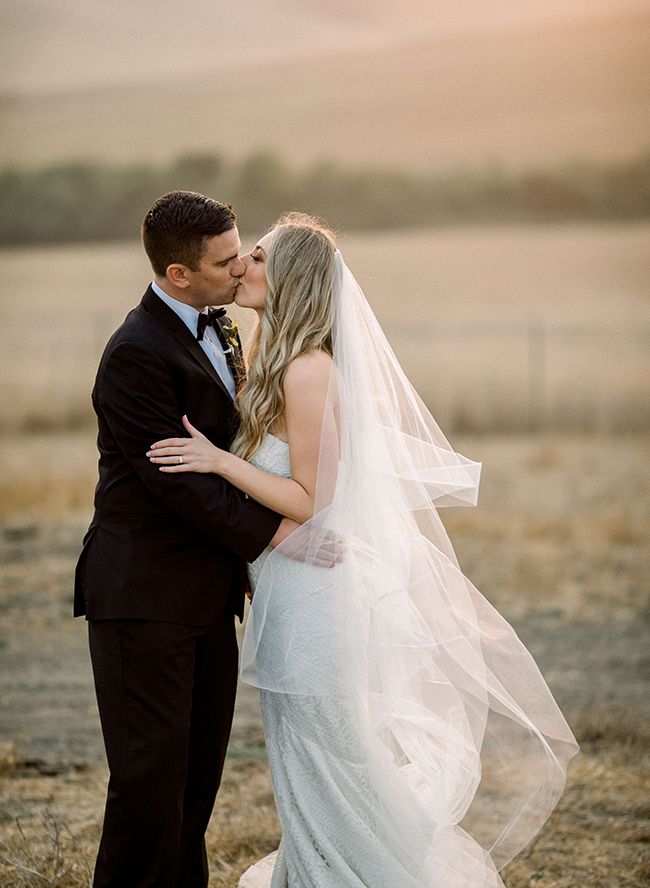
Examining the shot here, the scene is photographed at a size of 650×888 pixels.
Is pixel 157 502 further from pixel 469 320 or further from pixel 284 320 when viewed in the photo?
pixel 469 320

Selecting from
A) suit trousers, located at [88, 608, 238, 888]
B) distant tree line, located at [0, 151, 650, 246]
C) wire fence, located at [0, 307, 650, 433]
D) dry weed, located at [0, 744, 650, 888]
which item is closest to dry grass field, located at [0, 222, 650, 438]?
wire fence, located at [0, 307, 650, 433]

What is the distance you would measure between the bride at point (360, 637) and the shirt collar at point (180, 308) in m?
0.16

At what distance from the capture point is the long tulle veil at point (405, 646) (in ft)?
8.53

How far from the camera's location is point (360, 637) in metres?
2.61

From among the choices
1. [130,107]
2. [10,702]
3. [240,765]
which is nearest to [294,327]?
[240,765]

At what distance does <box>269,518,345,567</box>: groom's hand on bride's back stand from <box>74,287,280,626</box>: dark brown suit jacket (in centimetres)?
4

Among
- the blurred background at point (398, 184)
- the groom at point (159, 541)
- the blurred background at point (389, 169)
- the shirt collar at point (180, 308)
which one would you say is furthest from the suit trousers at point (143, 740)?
the blurred background at point (389, 169)

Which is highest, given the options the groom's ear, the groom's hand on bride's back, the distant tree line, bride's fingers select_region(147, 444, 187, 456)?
the distant tree line

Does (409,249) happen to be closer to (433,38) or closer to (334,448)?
(433,38)

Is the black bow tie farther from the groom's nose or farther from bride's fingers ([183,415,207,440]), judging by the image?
bride's fingers ([183,415,207,440])

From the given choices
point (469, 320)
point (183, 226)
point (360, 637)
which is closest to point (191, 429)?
point (183, 226)

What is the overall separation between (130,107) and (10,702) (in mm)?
11769

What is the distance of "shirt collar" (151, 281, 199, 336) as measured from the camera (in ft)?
8.59

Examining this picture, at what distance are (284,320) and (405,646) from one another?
102 centimetres
